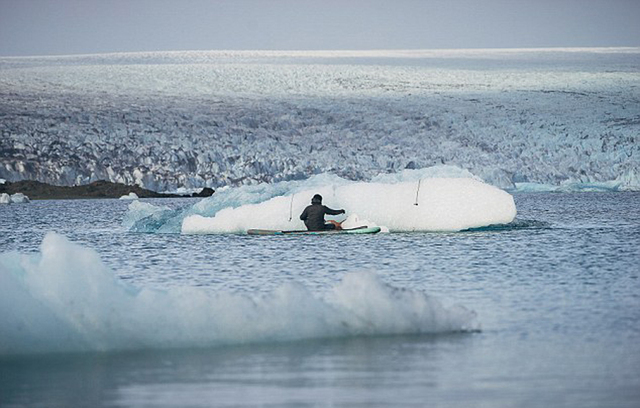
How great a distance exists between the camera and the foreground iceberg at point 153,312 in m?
8.48

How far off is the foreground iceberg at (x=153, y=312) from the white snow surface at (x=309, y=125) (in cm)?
4136

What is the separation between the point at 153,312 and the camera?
8602mm

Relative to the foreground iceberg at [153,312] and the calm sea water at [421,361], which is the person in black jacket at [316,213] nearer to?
the calm sea water at [421,361]

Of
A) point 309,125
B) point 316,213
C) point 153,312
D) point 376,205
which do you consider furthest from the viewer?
point 309,125

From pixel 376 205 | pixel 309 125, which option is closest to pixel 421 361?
pixel 376 205

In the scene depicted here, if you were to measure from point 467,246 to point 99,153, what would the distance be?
3489 cm

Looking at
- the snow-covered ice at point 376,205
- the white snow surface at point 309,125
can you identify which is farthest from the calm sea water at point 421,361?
the white snow surface at point 309,125

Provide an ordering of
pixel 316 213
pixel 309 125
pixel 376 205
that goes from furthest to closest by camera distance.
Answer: pixel 309 125 < pixel 376 205 < pixel 316 213

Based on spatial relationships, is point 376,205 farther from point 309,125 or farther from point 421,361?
point 309,125

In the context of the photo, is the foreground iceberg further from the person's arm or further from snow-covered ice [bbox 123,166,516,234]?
snow-covered ice [bbox 123,166,516,234]

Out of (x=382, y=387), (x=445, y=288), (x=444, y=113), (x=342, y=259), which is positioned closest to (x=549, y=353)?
(x=382, y=387)

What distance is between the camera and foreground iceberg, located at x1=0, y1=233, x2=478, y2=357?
8477mm

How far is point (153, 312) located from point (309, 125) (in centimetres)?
4761

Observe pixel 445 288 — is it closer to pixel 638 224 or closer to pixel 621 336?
pixel 621 336
